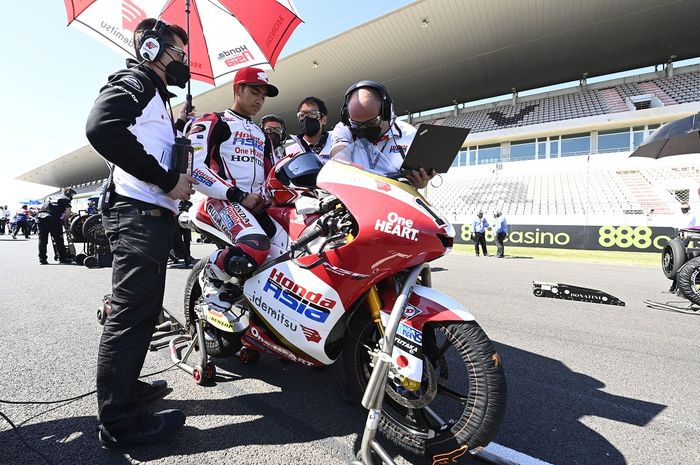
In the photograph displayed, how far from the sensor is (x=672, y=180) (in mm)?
20219

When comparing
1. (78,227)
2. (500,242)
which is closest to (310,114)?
(78,227)

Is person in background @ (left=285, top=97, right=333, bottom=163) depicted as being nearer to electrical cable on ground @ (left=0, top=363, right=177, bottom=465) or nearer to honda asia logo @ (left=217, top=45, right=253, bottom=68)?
honda asia logo @ (left=217, top=45, right=253, bottom=68)

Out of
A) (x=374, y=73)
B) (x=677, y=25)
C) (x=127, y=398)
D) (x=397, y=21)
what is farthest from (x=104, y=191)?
(x=677, y=25)

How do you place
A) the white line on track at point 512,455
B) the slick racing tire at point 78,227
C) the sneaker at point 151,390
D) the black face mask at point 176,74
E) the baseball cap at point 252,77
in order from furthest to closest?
the slick racing tire at point 78,227 → the baseball cap at point 252,77 → the sneaker at point 151,390 → the black face mask at point 176,74 → the white line on track at point 512,455

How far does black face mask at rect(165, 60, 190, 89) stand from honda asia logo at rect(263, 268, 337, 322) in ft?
3.77

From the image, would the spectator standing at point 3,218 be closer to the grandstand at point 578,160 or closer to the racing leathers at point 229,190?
the grandstand at point 578,160

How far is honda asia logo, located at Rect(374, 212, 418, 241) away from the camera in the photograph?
1.49 m

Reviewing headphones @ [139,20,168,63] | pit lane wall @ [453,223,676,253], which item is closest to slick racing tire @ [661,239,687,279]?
headphones @ [139,20,168,63]

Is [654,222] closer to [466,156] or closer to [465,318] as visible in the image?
[466,156]

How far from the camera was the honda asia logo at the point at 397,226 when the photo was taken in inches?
58.8

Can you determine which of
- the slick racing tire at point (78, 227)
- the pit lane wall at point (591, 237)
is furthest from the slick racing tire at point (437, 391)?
the pit lane wall at point (591, 237)

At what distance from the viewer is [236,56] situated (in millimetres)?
4539

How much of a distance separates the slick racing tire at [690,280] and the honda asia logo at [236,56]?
20.4ft

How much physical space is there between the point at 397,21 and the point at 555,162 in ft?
46.0
